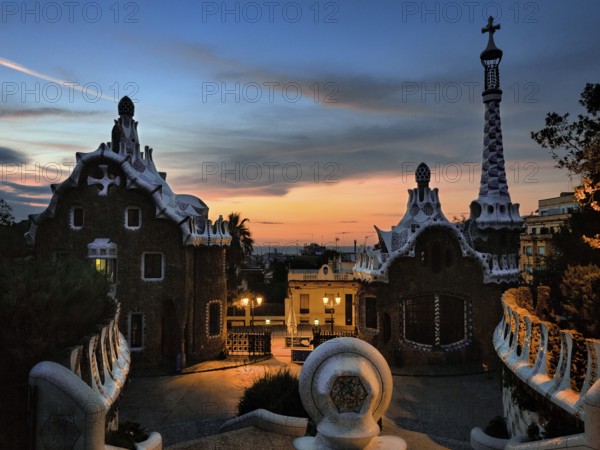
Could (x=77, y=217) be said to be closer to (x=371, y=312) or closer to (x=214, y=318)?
(x=214, y=318)

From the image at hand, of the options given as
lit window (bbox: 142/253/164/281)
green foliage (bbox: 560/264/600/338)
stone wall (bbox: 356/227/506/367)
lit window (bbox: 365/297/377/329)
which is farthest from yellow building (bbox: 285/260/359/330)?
green foliage (bbox: 560/264/600/338)

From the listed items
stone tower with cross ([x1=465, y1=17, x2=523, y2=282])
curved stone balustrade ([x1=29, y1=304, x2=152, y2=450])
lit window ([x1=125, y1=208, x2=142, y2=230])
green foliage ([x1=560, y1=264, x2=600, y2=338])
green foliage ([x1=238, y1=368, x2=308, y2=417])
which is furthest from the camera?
stone tower with cross ([x1=465, y1=17, x2=523, y2=282])

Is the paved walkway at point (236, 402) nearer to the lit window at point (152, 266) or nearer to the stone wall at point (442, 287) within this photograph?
the stone wall at point (442, 287)

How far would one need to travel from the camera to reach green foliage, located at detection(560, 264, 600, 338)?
858 cm

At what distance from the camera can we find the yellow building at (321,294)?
107 ft

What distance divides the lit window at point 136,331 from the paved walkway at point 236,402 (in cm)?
156

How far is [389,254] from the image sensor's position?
22.7 metres

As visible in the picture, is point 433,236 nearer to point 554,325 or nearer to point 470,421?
point 470,421

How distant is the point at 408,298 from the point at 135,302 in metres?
12.2

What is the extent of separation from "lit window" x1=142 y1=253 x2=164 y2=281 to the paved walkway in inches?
168

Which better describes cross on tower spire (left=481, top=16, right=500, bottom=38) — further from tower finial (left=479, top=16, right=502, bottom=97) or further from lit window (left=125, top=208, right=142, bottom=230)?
lit window (left=125, top=208, right=142, bottom=230)

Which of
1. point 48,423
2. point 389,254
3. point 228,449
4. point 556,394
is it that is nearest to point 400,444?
point 556,394

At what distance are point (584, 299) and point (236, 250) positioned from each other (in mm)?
30928

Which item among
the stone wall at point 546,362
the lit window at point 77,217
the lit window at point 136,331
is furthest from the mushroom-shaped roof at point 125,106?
the stone wall at point 546,362
